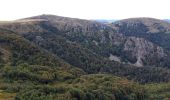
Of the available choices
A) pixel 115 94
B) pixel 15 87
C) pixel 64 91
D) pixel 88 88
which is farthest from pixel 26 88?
pixel 115 94

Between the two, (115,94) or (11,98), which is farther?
(115,94)

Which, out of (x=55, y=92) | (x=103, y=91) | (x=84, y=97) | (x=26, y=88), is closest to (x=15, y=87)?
(x=26, y=88)

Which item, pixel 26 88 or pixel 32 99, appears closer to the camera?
pixel 32 99

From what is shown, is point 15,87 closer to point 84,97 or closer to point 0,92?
point 0,92

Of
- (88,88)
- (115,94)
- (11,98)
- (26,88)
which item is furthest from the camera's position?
(115,94)

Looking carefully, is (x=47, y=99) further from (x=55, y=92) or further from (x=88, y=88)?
(x=88, y=88)

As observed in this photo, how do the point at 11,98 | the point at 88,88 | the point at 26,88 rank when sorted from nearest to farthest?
1. the point at 11,98
2. the point at 26,88
3. the point at 88,88

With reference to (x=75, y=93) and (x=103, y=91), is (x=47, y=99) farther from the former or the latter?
(x=103, y=91)

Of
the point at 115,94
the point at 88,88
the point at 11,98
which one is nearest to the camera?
the point at 11,98

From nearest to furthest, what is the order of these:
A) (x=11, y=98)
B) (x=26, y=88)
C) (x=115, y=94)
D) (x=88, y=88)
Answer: (x=11, y=98), (x=26, y=88), (x=88, y=88), (x=115, y=94)
